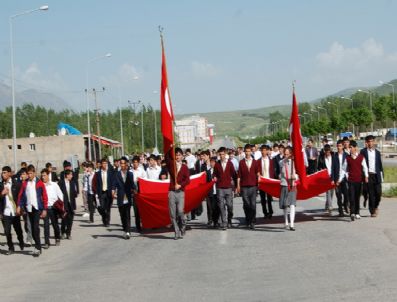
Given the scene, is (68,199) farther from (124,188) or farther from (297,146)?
(297,146)

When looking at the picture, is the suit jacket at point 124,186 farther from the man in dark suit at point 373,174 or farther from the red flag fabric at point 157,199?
the man in dark suit at point 373,174

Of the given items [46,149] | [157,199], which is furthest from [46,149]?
[157,199]

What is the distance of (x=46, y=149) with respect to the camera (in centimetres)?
8931

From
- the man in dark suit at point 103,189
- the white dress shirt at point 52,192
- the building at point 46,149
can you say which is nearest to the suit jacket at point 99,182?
the man in dark suit at point 103,189

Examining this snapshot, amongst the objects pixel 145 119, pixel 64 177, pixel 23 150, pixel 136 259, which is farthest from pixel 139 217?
pixel 145 119

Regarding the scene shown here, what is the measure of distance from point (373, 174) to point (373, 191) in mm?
499

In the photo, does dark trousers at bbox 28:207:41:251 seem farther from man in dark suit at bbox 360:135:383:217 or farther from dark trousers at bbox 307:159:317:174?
dark trousers at bbox 307:159:317:174

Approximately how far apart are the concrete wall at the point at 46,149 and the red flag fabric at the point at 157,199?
68592 millimetres

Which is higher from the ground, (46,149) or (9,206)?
(46,149)

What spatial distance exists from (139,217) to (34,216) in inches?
153

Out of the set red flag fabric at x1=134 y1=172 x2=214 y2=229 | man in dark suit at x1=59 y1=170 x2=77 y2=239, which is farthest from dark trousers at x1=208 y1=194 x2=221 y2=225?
man in dark suit at x1=59 y1=170 x2=77 y2=239

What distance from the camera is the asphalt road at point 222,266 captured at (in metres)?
9.91

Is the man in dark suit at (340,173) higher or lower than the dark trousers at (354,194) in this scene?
higher

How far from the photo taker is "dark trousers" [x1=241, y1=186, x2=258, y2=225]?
59.5ft
